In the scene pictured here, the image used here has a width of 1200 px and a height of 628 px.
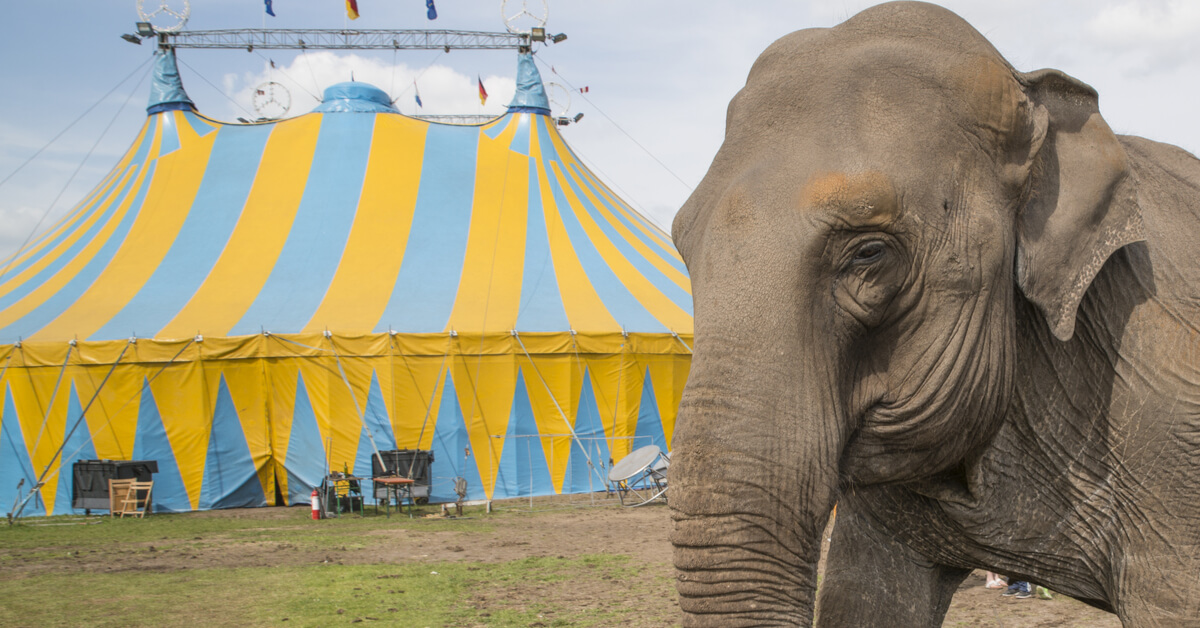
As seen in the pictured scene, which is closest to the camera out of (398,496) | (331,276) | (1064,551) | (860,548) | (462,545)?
(1064,551)

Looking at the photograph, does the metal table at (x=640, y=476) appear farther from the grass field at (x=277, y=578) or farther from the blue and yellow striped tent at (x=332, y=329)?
the grass field at (x=277, y=578)

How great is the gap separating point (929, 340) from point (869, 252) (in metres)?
0.24

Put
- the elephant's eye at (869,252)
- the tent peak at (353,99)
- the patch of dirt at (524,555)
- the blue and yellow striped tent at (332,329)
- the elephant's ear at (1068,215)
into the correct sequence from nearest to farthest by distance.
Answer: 1. the elephant's eye at (869,252)
2. the elephant's ear at (1068,215)
3. the patch of dirt at (524,555)
4. the blue and yellow striped tent at (332,329)
5. the tent peak at (353,99)

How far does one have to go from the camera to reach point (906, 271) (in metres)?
2.02

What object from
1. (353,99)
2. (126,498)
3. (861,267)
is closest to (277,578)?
(126,498)

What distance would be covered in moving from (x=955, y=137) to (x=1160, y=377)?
849mm

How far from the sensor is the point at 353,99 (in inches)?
709

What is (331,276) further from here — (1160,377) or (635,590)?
(1160,377)

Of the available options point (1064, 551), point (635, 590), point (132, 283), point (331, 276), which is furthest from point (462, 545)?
point (1064, 551)

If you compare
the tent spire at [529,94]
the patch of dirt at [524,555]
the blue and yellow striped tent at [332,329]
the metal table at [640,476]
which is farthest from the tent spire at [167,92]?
the metal table at [640,476]

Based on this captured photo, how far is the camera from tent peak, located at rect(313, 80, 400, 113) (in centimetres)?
1792

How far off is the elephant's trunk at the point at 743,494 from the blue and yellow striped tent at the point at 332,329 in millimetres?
12681

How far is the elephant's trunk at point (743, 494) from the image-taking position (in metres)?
1.84

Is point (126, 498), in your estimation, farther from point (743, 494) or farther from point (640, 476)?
point (743, 494)
